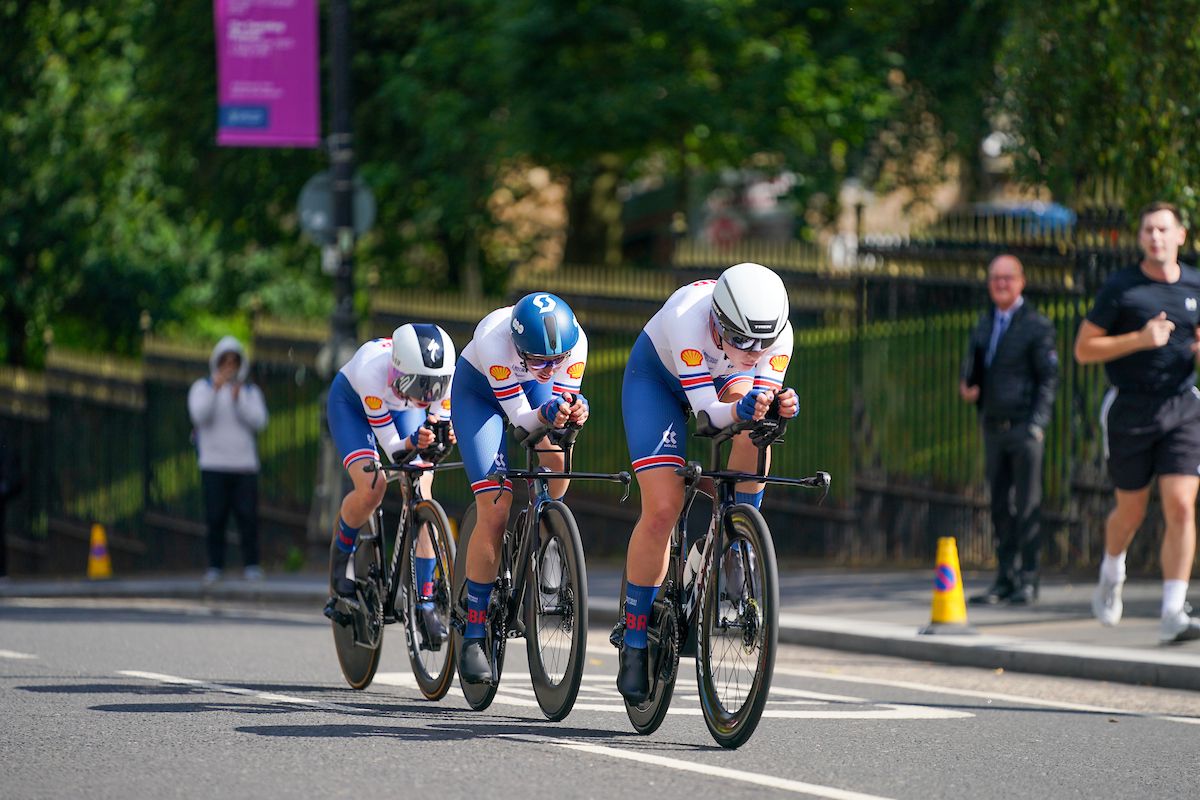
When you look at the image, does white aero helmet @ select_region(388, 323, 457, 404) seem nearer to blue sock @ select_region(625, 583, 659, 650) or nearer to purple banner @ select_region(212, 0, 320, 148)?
blue sock @ select_region(625, 583, 659, 650)

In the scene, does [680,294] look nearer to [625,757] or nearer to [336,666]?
[625,757]

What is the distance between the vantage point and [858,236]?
51.1 ft

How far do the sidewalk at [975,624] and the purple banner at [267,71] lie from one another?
4.11 m

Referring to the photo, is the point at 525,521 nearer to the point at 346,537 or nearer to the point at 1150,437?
the point at 346,537

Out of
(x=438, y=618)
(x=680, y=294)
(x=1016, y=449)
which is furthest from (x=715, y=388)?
(x=1016, y=449)

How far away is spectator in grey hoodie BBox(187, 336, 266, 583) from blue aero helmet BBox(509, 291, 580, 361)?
29.2 ft

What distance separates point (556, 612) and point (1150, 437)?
3.87 meters

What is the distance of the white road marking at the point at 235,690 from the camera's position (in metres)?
8.61

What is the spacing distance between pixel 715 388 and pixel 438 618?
193 cm

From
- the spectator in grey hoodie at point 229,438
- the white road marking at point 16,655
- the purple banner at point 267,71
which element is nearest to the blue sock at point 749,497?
the white road marking at point 16,655

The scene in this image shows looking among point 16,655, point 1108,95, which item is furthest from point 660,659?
point 1108,95

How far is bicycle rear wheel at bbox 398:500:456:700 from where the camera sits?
28.8 feet

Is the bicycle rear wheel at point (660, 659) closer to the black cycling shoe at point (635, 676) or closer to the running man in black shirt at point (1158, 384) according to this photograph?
the black cycling shoe at point (635, 676)

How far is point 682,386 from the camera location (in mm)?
7602
